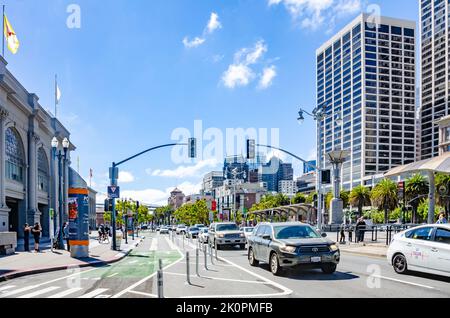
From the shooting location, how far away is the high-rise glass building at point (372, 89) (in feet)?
540

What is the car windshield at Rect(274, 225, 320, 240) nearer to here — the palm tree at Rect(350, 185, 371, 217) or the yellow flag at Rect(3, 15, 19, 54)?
the yellow flag at Rect(3, 15, 19, 54)

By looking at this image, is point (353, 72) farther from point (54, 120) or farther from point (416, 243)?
point (416, 243)

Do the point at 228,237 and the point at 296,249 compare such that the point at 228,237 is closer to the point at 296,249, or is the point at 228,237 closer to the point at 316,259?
the point at 296,249

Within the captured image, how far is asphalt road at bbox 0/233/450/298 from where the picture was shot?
10.1 m

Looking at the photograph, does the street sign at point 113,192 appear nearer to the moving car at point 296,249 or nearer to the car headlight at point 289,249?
the moving car at point 296,249

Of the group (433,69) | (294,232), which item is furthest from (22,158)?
(433,69)

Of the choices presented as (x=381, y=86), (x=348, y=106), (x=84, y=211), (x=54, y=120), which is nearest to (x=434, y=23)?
(x=381, y=86)

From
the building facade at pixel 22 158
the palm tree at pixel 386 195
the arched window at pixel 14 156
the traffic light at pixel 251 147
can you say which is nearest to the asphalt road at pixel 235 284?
the traffic light at pixel 251 147

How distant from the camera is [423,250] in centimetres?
1232

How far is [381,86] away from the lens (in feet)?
552

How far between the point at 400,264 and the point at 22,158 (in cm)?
3745

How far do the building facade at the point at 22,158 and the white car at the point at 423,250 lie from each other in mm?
28533

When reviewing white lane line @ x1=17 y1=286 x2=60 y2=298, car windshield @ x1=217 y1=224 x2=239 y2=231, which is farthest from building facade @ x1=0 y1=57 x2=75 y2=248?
white lane line @ x1=17 y1=286 x2=60 y2=298
